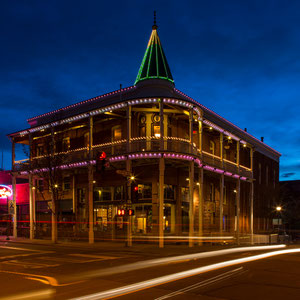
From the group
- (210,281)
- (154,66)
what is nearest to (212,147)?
(154,66)

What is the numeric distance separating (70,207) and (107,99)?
9831mm

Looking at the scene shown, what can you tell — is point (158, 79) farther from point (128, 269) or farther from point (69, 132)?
point (128, 269)

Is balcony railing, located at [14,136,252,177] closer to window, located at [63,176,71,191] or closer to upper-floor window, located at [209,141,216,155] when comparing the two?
upper-floor window, located at [209,141,216,155]

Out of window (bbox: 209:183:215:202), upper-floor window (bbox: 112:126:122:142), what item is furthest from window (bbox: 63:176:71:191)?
window (bbox: 209:183:215:202)

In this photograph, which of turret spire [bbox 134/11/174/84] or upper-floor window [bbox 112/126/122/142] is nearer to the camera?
turret spire [bbox 134/11/174/84]

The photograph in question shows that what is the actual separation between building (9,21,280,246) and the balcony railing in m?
0.08

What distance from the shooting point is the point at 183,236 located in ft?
88.4

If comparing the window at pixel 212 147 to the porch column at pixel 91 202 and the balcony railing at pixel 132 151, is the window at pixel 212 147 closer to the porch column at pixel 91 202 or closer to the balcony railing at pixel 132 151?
the balcony railing at pixel 132 151

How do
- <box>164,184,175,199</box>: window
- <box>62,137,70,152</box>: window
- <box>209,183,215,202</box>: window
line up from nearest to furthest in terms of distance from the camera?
1. <box>164,184,175,199</box>: window
2. <box>62,137,70,152</box>: window
3. <box>209,183,215,202</box>: window

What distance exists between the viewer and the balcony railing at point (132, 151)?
25500mm

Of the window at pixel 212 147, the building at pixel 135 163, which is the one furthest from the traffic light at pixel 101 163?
the window at pixel 212 147

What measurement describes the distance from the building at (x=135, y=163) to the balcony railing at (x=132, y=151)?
8cm

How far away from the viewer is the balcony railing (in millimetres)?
25500

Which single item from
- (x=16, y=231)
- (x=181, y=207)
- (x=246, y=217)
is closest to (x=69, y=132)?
(x=16, y=231)
